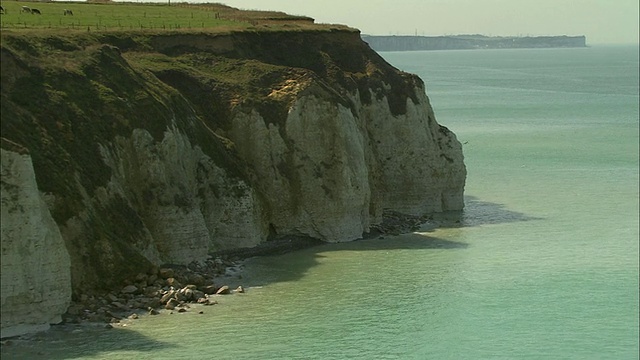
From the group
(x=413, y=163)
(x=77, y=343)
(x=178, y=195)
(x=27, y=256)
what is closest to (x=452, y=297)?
(x=178, y=195)

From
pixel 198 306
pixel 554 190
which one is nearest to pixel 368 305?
pixel 198 306

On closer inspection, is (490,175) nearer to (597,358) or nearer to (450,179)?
(450,179)

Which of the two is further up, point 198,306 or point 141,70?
point 141,70

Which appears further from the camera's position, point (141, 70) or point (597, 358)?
point (141, 70)

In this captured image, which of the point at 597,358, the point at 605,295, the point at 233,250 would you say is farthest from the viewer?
the point at 233,250

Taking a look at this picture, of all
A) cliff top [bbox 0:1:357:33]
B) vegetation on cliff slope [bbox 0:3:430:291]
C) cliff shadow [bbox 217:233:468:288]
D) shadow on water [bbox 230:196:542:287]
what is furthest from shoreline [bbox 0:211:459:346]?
cliff top [bbox 0:1:357:33]

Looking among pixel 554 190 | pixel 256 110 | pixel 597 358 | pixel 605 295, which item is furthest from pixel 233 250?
pixel 554 190

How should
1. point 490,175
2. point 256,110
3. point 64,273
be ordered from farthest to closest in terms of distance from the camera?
point 490,175, point 256,110, point 64,273
